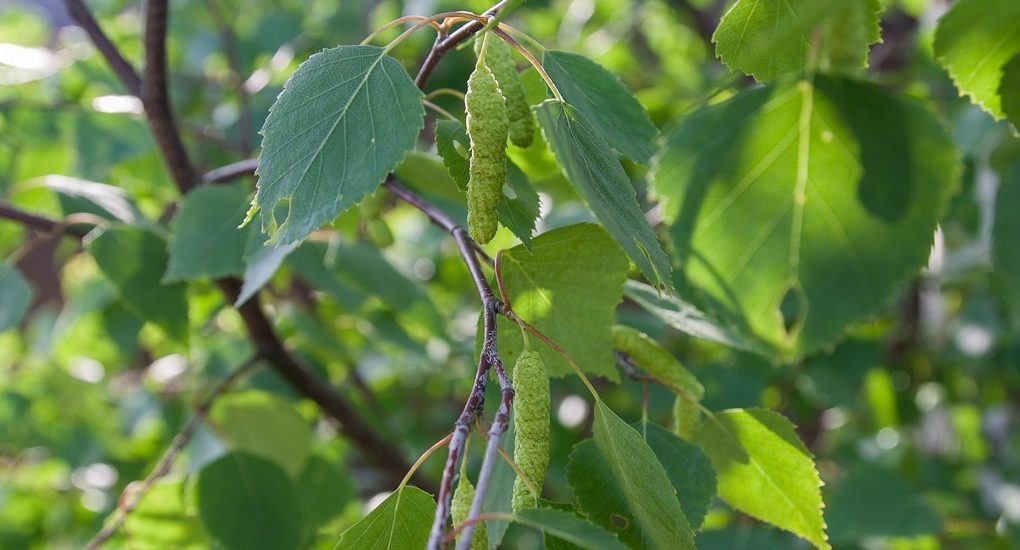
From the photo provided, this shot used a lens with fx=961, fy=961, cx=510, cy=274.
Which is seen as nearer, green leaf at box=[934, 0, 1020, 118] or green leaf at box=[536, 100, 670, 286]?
green leaf at box=[536, 100, 670, 286]

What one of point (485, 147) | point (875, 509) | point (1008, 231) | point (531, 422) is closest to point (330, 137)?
point (485, 147)

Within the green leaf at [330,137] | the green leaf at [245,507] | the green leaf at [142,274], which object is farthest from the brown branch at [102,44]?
the green leaf at [330,137]

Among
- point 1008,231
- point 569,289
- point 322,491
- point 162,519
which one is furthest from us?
point 322,491

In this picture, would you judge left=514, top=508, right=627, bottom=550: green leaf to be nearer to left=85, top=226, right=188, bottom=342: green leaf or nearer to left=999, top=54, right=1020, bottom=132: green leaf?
left=999, top=54, right=1020, bottom=132: green leaf

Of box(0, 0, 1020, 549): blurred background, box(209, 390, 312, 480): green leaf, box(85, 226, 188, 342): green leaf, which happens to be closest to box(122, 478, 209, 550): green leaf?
box(0, 0, 1020, 549): blurred background

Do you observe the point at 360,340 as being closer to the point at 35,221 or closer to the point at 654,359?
the point at 35,221

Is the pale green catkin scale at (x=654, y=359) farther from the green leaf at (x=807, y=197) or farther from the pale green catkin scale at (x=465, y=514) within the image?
the pale green catkin scale at (x=465, y=514)

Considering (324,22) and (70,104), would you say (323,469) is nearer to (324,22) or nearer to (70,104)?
(70,104)

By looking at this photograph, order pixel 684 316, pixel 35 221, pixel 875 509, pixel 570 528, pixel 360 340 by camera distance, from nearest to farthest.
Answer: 1. pixel 570 528
2. pixel 684 316
3. pixel 35 221
4. pixel 875 509
5. pixel 360 340
